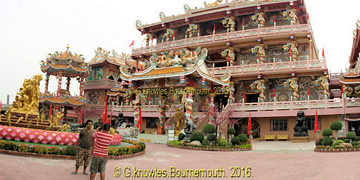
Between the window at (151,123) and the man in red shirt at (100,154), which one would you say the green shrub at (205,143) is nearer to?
the man in red shirt at (100,154)

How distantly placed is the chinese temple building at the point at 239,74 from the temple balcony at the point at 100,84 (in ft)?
8.73

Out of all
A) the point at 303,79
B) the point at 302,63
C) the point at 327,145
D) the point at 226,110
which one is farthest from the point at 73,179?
the point at 303,79

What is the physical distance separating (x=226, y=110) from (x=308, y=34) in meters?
Result: 11.0

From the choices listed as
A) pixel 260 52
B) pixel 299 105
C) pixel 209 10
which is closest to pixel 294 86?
pixel 299 105

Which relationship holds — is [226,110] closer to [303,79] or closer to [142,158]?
[303,79]

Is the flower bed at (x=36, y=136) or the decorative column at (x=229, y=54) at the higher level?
the decorative column at (x=229, y=54)

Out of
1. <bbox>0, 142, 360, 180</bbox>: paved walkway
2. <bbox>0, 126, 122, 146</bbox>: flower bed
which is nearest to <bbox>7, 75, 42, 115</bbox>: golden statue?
<bbox>0, 126, 122, 146</bbox>: flower bed

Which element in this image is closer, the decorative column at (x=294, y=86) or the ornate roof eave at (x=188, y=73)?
the ornate roof eave at (x=188, y=73)

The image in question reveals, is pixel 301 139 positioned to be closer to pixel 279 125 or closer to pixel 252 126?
pixel 279 125

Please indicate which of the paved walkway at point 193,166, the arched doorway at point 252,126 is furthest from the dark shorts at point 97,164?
the arched doorway at point 252,126

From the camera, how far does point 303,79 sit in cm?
2833

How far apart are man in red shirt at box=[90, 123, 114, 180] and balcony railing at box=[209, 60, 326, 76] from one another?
23034 millimetres

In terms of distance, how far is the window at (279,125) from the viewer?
25.7 meters

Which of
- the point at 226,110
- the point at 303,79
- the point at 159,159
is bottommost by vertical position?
the point at 159,159
